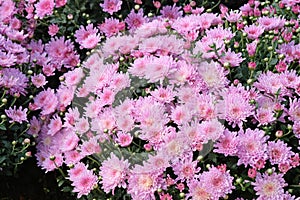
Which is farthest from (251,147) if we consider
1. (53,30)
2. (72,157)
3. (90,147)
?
(53,30)

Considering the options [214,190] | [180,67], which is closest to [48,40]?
[180,67]

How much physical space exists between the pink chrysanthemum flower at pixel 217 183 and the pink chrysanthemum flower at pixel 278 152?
0.65ft

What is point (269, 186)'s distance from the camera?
7.95 feet

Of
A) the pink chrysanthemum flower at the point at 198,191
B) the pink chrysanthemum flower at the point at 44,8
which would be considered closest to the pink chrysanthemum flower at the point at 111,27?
the pink chrysanthemum flower at the point at 44,8

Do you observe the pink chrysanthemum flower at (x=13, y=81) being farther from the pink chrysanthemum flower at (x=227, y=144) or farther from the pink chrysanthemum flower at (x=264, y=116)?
the pink chrysanthemum flower at (x=264, y=116)

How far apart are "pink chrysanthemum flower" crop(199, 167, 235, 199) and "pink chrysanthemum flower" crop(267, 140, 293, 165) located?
0.20 m

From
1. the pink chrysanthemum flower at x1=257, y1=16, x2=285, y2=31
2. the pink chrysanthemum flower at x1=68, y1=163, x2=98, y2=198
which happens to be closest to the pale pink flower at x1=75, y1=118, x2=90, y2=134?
the pink chrysanthemum flower at x1=68, y1=163, x2=98, y2=198

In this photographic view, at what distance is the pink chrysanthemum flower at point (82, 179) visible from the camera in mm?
2640

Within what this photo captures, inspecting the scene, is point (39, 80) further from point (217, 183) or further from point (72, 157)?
point (217, 183)

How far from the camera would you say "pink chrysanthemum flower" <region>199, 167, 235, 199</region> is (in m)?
2.41

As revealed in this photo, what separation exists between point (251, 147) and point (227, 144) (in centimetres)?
10

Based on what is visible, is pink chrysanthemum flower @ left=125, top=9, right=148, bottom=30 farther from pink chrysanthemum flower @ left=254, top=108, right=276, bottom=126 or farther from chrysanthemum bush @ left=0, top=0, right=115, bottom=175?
pink chrysanthemum flower @ left=254, top=108, right=276, bottom=126

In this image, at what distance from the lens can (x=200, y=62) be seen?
2.82m

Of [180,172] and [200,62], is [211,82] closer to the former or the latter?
[200,62]
